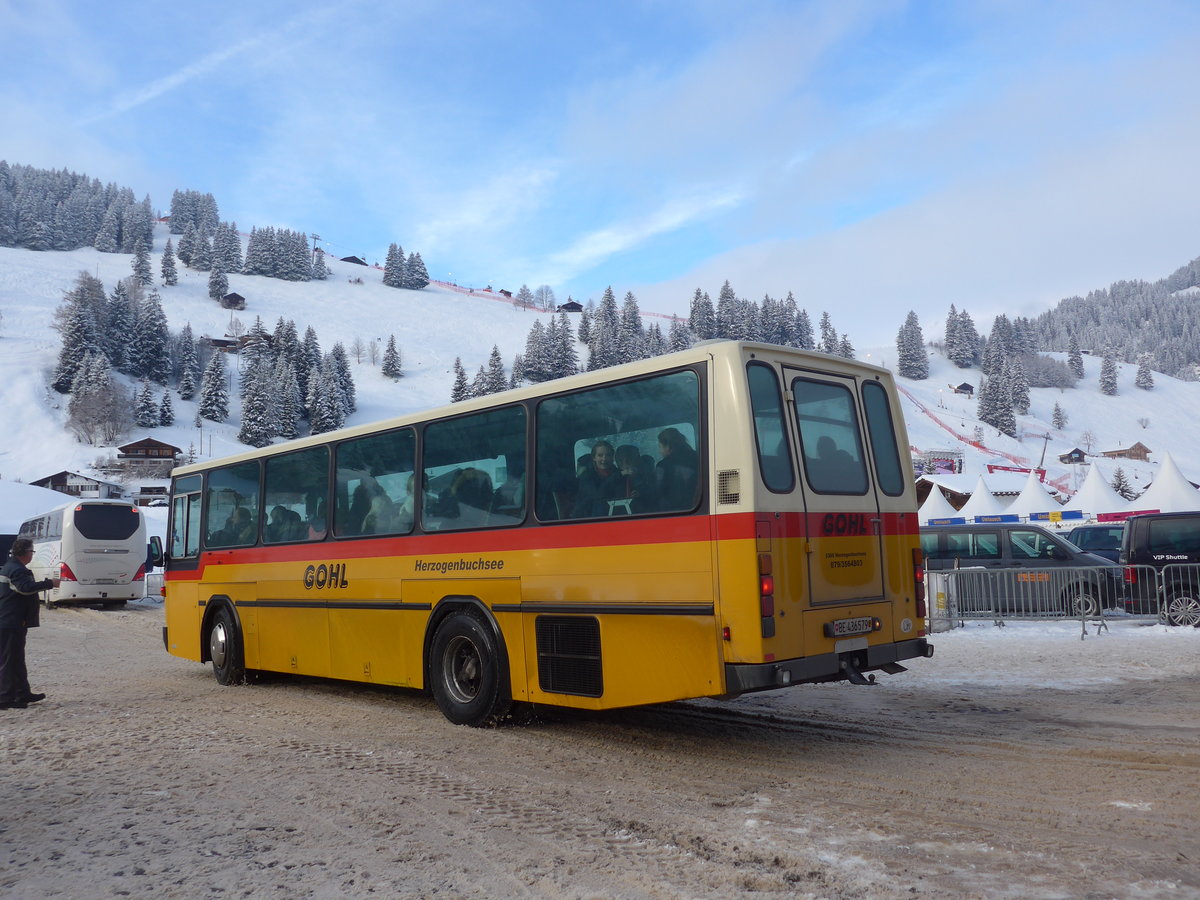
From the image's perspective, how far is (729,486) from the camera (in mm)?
6199

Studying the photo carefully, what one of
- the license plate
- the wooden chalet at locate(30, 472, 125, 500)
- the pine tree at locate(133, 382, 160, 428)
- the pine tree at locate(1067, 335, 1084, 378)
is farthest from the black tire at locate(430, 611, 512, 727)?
the pine tree at locate(1067, 335, 1084, 378)

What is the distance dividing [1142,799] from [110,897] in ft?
18.1

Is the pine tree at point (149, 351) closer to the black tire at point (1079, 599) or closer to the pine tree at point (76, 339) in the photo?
the pine tree at point (76, 339)

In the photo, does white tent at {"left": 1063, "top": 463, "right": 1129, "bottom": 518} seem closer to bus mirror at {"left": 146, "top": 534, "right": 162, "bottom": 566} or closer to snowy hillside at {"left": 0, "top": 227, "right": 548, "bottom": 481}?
bus mirror at {"left": 146, "top": 534, "right": 162, "bottom": 566}

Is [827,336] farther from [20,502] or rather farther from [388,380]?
[20,502]

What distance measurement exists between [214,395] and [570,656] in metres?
104

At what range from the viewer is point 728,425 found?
20.6ft

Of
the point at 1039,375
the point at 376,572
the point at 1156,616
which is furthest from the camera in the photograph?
the point at 1039,375

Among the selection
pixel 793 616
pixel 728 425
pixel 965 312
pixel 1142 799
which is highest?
pixel 965 312

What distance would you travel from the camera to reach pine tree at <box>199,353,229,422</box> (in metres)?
101

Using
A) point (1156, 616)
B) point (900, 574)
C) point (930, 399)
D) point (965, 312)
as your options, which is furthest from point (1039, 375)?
point (900, 574)

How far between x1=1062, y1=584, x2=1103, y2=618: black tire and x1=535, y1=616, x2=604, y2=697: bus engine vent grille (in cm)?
1236

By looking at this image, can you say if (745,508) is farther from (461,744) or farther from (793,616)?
(461,744)

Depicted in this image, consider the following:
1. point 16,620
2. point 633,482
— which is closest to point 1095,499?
point 633,482
